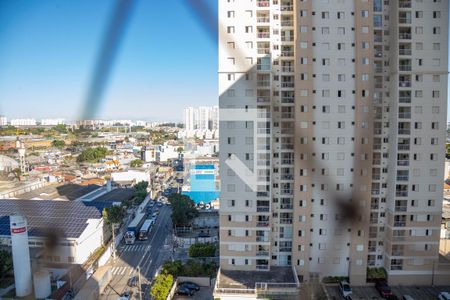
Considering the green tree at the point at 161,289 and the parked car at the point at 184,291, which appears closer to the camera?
the green tree at the point at 161,289

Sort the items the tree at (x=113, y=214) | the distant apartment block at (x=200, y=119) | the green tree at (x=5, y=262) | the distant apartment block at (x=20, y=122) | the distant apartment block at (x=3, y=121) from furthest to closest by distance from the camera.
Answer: the distant apartment block at (x=200, y=119), the tree at (x=113, y=214), the green tree at (x=5, y=262), the distant apartment block at (x=20, y=122), the distant apartment block at (x=3, y=121)

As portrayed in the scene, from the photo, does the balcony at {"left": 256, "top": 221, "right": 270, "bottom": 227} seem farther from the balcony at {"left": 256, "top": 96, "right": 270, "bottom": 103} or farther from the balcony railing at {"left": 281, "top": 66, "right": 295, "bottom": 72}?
the balcony railing at {"left": 281, "top": 66, "right": 295, "bottom": 72}

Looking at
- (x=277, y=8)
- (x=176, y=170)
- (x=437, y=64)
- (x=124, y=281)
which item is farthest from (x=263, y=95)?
(x=176, y=170)

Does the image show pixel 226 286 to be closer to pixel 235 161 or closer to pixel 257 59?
pixel 235 161

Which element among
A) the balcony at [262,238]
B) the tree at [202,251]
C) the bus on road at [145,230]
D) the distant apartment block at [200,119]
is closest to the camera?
the balcony at [262,238]

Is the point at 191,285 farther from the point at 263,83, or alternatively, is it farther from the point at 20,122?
the point at 20,122

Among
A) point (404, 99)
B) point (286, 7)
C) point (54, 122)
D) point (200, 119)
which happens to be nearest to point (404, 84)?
point (404, 99)

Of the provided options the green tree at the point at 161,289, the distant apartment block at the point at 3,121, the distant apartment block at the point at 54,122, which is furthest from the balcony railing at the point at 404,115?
the distant apartment block at the point at 3,121

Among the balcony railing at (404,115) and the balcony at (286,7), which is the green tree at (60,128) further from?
the balcony railing at (404,115)
